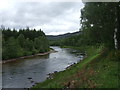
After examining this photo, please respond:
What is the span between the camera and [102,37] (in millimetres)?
26172

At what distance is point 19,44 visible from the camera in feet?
262

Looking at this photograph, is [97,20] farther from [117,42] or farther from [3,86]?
[3,86]

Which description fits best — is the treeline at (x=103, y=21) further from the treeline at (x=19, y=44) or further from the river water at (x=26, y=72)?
the treeline at (x=19, y=44)

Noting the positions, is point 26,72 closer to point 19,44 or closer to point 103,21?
point 103,21

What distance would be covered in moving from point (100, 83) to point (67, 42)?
532 ft

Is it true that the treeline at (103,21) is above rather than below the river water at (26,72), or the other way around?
above

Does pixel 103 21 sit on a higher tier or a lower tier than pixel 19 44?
higher

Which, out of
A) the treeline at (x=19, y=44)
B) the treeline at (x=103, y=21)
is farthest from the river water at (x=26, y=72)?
the treeline at (x=19, y=44)

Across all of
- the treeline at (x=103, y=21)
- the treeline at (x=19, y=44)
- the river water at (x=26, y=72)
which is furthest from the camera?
the treeline at (x=19, y=44)

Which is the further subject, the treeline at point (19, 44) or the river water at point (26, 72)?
the treeline at point (19, 44)

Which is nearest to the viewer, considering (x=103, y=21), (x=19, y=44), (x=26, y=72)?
(x=103, y=21)

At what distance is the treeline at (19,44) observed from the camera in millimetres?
60438

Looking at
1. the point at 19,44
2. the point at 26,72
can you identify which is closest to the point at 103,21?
the point at 26,72

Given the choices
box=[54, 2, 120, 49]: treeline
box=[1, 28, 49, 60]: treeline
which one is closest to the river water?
box=[54, 2, 120, 49]: treeline
